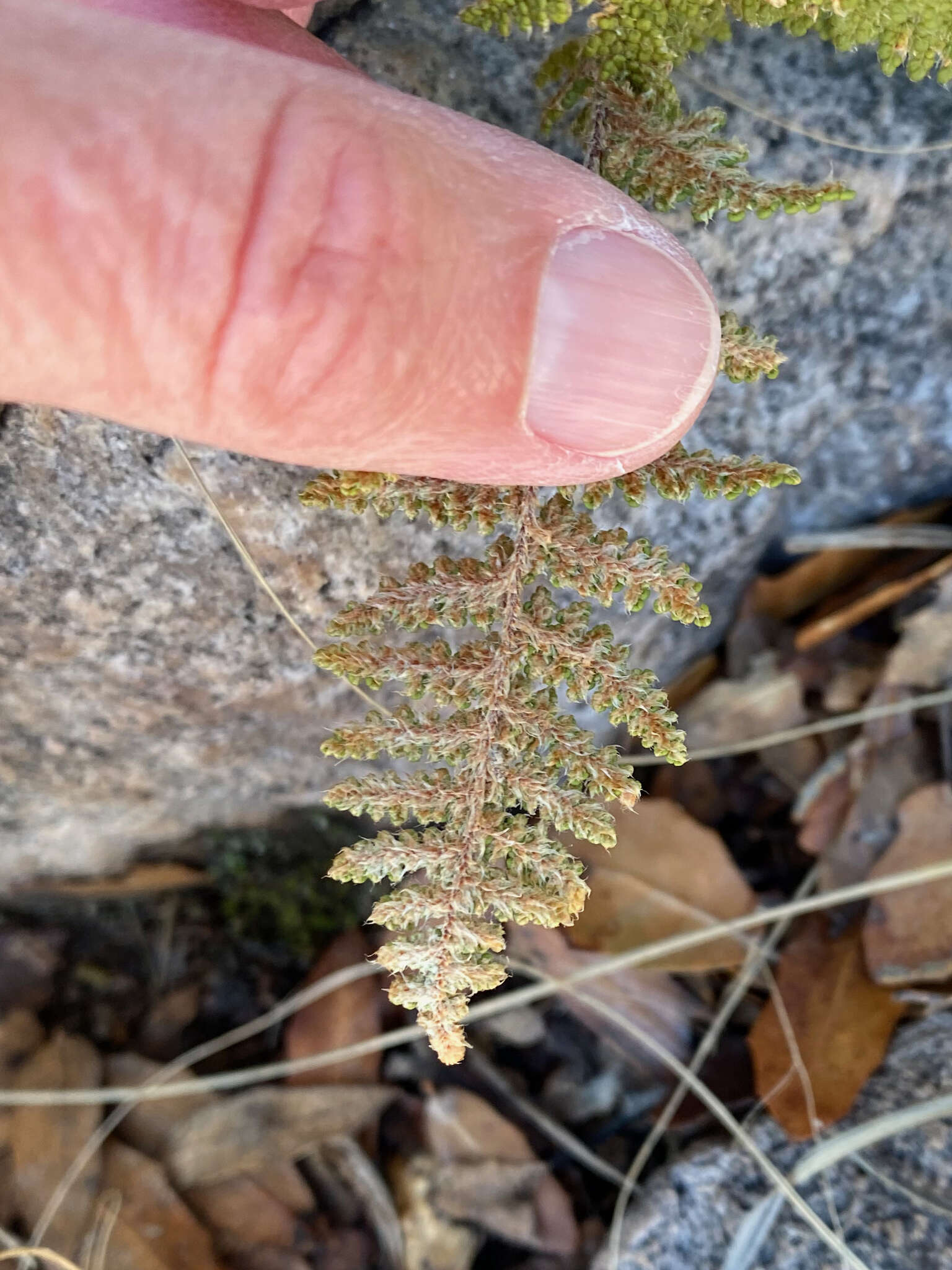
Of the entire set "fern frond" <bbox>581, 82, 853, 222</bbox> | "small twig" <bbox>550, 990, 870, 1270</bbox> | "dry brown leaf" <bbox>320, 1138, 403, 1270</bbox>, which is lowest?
"dry brown leaf" <bbox>320, 1138, 403, 1270</bbox>

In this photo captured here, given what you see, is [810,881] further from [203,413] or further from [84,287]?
[84,287]

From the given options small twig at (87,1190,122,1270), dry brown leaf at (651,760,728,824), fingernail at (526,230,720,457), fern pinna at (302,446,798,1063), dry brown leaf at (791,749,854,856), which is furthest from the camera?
dry brown leaf at (651,760,728,824)

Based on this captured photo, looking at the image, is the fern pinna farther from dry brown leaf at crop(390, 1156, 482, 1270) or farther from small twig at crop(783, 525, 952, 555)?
small twig at crop(783, 525, 952, 555)

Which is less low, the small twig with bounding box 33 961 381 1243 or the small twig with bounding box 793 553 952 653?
the small twig with bounding box 793 553 952 653

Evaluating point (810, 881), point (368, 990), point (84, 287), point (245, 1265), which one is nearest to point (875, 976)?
point (810, 881)

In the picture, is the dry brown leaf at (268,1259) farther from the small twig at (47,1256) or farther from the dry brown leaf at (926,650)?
the dry brown leaf at (926,650)

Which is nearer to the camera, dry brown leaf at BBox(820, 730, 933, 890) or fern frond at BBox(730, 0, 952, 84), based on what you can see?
fern frond at BBox(730, 0, 952, 84)

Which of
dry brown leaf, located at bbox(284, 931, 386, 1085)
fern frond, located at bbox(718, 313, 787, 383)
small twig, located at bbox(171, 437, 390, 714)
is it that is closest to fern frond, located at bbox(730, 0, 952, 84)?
fern frond, located at bbox(718, 313, 787, 383)

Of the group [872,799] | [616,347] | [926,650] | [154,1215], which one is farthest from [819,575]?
[154,1215]
